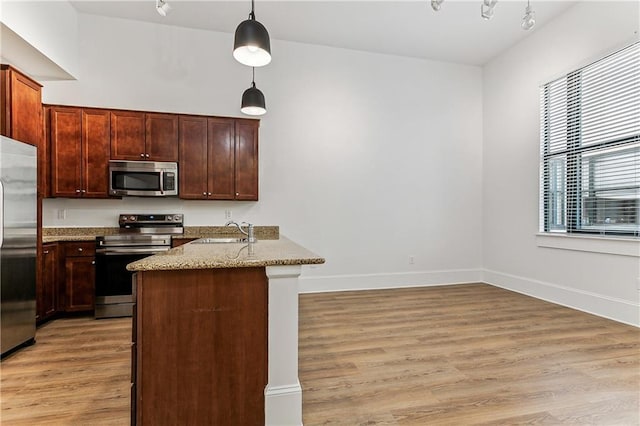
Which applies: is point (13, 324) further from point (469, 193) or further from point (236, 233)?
point (469, 193)

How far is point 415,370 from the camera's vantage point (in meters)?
2.32

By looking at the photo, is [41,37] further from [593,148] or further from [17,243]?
[593,148]

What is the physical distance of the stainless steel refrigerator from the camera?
2.55 metres

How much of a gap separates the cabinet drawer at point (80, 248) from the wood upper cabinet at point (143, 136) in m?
1.01

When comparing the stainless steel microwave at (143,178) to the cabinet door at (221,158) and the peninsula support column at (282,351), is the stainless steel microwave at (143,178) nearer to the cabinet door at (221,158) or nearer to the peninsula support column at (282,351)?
the cabinet door at (221,158)

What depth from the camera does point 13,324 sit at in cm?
264

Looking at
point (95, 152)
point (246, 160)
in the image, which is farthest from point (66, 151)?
point (246, 160)

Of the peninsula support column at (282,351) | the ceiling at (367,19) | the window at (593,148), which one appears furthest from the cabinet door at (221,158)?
the window at (593,148)

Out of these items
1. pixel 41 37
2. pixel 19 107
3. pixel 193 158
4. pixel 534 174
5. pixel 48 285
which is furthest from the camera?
pixel 534 174

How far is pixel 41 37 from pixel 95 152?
1190 mm

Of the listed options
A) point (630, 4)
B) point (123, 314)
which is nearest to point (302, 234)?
point (123, 314)

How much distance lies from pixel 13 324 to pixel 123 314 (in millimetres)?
1061

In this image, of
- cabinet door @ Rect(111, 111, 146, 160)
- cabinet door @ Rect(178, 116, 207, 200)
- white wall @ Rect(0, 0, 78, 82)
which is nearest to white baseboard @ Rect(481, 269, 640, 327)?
cabinet door @ Rect(178, 116, 207, 200)

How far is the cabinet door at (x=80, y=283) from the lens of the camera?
3.59 m
